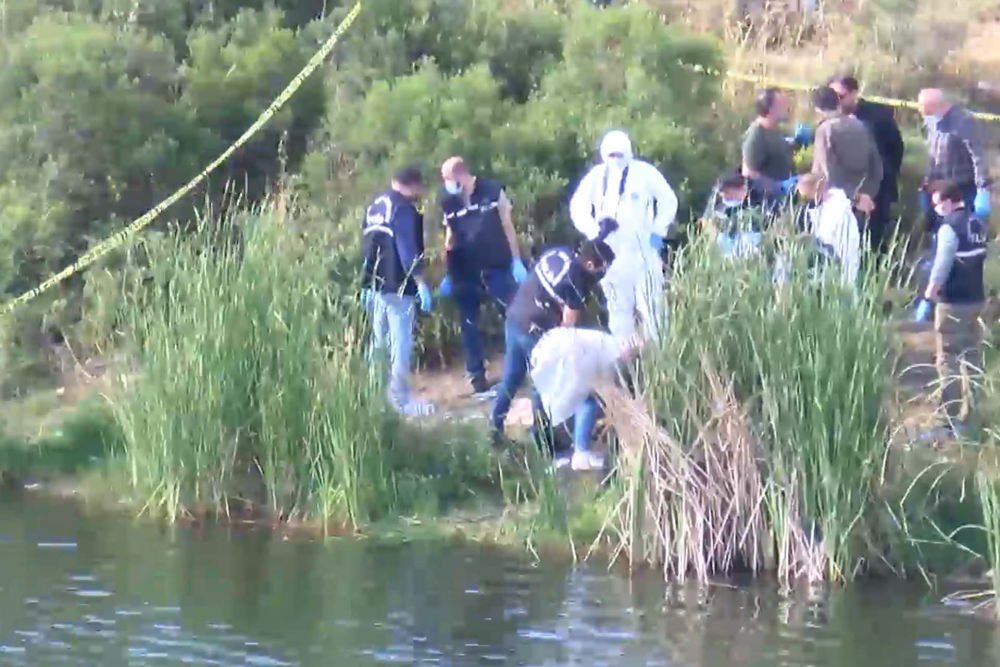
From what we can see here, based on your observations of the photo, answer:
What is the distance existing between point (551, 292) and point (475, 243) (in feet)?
7.20

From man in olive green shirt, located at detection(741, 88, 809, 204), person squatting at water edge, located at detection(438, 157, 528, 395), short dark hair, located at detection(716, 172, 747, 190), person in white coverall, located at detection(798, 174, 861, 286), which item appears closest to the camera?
person in white coverall, located at detection(798, 174, 861, 286)

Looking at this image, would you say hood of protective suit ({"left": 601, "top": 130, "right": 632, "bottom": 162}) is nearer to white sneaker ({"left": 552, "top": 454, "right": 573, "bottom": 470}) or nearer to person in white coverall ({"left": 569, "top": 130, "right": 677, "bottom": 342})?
person in white coverall ({"left": 569, "top": 130, "right": 677, "bottom": 342})

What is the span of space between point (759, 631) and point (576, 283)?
2.83 meters

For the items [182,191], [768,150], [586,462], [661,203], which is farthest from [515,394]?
[182,191]

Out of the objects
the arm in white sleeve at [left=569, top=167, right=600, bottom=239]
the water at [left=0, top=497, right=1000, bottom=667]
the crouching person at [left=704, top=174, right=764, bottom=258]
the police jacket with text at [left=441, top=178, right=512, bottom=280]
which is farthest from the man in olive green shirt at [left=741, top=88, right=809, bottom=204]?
the water at [left=0, top=497, right=1000, bottom=667]

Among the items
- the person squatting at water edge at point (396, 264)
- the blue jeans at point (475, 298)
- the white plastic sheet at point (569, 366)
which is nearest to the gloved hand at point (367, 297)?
the person squatting at water edge at point (396, 264)

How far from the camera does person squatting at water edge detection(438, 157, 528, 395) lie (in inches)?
574

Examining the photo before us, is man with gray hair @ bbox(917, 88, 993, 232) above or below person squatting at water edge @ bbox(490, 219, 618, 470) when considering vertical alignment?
above

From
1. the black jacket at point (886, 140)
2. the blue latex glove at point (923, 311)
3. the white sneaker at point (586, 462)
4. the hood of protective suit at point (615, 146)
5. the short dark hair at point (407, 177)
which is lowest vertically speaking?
the white sneaker at point (586, 462)

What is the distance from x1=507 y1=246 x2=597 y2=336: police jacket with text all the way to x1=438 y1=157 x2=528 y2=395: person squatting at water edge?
1.72 metres

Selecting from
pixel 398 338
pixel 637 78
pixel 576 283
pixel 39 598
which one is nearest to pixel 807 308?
pixel 576 283

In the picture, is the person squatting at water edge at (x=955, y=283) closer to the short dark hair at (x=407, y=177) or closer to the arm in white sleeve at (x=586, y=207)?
the arm in white sleeve at (x=586, y=207)

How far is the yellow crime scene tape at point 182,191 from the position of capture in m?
17.5

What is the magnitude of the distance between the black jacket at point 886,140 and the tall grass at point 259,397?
180 inches
